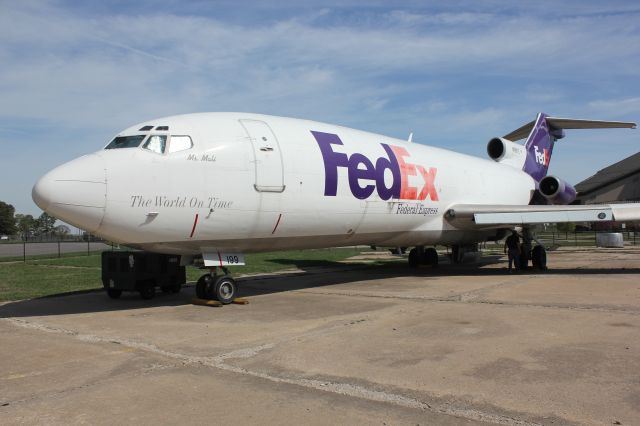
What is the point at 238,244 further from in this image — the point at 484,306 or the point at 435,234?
the point at 435,234

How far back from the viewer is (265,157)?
34.1ft

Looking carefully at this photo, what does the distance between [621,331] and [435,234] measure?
28.2 ft

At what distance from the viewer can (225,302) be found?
10.3 metres

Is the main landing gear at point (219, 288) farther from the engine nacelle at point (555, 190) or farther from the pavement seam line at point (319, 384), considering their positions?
the engine nacelle at point (555, 190)

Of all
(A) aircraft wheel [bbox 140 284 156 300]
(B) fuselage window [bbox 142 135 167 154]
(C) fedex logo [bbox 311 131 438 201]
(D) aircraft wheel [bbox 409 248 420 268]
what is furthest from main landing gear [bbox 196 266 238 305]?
(D) aircraft wheel [bbox 409 248 420 268]

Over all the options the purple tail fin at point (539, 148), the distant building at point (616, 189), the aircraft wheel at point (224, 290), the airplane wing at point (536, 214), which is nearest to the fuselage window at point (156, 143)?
the aircraft wheel at point (224, 290)

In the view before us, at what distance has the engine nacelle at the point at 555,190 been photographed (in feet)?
65.2

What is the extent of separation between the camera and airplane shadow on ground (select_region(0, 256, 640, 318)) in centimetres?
1027

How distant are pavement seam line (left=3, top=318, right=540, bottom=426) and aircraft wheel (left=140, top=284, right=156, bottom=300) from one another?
139 inches

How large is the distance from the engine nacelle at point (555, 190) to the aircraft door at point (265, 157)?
13.4 metres

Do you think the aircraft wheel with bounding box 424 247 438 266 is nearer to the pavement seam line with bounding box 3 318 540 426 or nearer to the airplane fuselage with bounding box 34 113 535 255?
the airplane fuselage with bounding box 34 113 535 255

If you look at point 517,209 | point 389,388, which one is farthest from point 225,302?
point 517,209

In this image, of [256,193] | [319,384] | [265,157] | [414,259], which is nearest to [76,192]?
[256,193]

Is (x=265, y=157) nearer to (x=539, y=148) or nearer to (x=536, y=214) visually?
(x=536, y=214)
